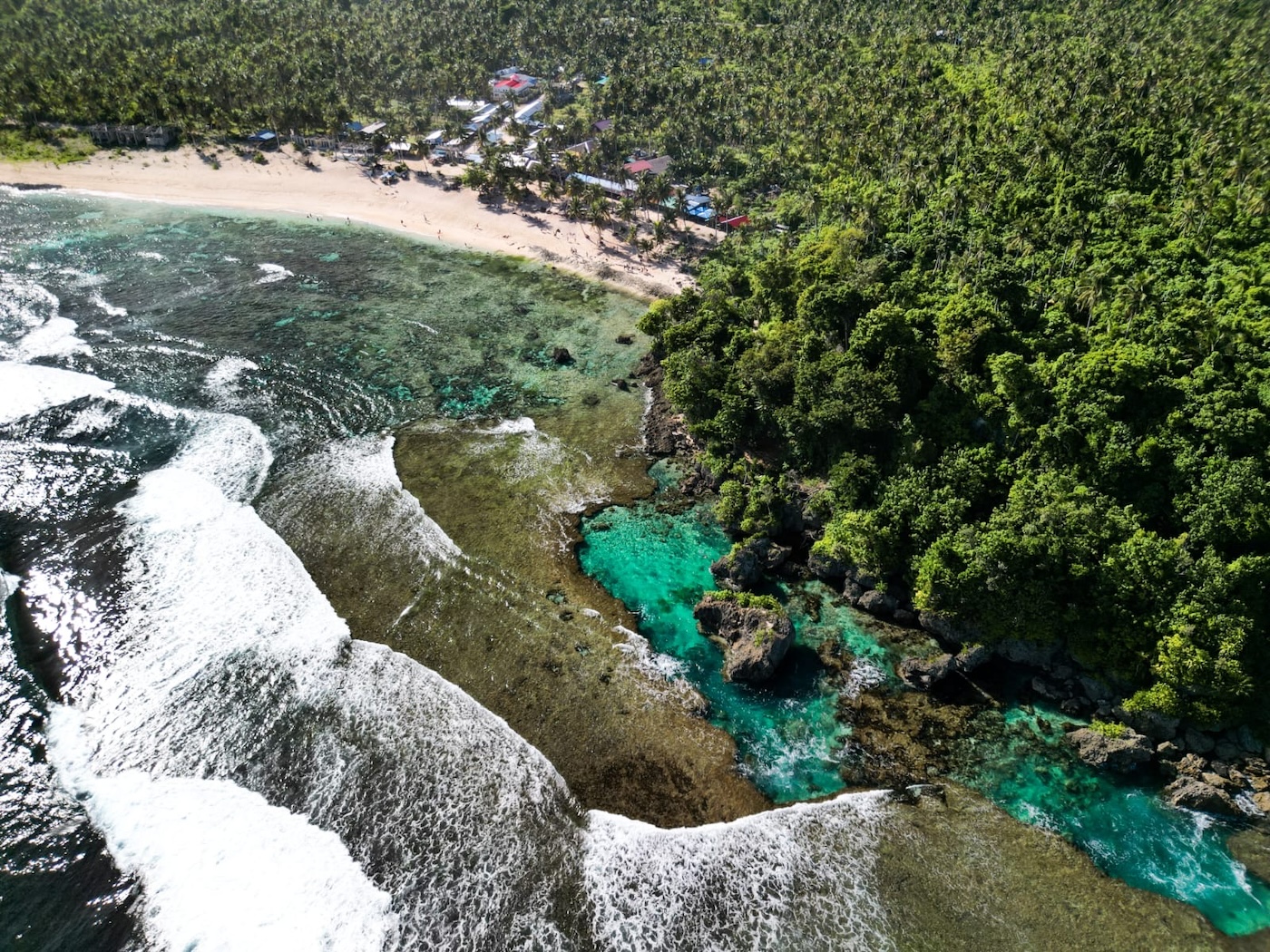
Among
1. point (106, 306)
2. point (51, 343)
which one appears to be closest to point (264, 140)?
point (106, 306)

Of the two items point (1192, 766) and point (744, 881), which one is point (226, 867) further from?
point (1192, 766)

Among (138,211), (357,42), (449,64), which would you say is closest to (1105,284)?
(138,211)

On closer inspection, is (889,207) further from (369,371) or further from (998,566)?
(369,371)

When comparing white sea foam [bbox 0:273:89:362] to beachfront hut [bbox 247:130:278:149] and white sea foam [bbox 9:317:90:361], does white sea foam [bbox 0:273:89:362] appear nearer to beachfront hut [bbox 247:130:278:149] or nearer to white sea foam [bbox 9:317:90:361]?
white sea foam [bbox 9:317:90:361]

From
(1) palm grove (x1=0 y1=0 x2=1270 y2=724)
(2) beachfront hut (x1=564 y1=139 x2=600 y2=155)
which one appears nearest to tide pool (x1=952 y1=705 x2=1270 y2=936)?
(1) palm grove (x1=0 y1=0 x2=1270 y2=724)

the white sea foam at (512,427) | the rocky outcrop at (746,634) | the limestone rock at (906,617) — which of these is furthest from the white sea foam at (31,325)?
the limestone rock at (906,617)

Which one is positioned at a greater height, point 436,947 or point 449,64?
point 449,64
